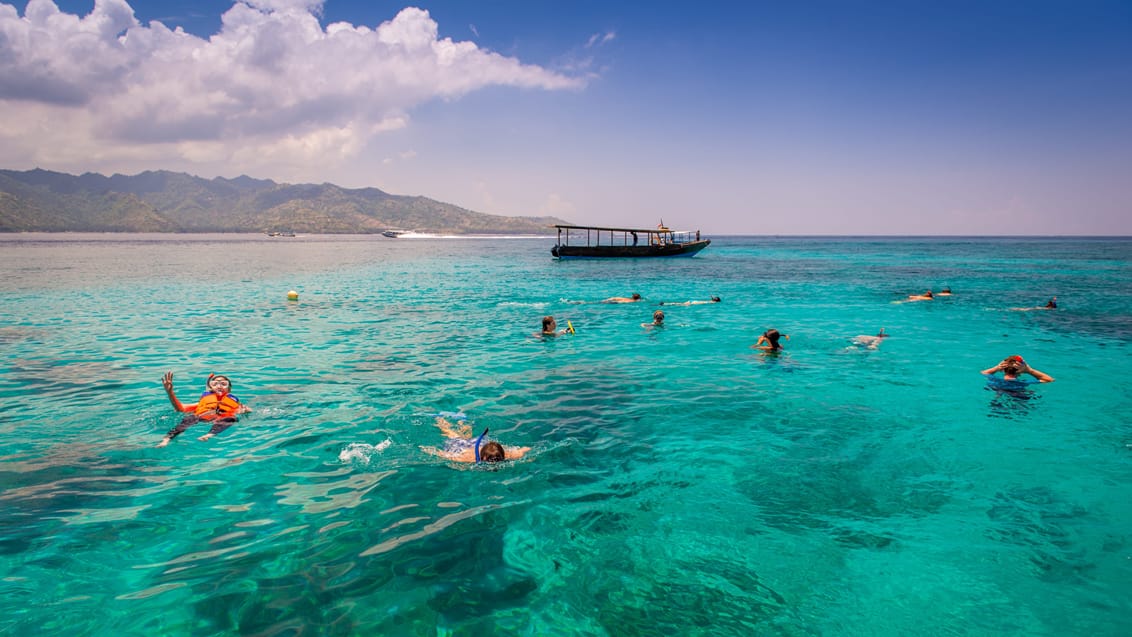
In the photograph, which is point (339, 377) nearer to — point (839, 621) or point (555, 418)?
point (555, 418)

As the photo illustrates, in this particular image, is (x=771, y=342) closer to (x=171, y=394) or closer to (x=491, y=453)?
(x=491, y=453)

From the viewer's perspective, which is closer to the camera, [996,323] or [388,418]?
[388,418]

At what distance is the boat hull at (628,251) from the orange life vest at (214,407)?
6829 centimetres

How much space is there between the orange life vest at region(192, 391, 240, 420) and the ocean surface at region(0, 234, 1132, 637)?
0.61 meters

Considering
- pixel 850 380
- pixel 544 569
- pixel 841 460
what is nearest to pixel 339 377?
pixel 544 569

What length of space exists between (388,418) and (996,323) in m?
29.4

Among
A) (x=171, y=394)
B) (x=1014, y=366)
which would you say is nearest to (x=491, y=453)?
(x=171, y=394)

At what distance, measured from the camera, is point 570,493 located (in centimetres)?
884

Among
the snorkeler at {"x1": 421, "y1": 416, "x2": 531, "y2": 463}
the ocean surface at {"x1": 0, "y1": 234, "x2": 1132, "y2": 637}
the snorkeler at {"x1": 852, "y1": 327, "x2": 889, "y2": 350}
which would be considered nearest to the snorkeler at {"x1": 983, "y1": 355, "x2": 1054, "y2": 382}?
the ocean surface at {"x1": 0, "y1": 234, "x2": 1132, "y2": 637}

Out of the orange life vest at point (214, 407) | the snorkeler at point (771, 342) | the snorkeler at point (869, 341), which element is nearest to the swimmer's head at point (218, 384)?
the orange life vest at point (214, 407)

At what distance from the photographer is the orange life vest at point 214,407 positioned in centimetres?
1162

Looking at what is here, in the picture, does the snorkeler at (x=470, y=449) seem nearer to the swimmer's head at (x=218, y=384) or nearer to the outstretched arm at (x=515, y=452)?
the outstretched arm at (x=515, y=452)

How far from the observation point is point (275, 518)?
26.0 feet

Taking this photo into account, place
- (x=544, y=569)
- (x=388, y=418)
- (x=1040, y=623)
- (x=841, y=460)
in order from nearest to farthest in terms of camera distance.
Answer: (x=1040, y=623), (x=544, y=569), (x=841, y=460), (x=388, y=418)
